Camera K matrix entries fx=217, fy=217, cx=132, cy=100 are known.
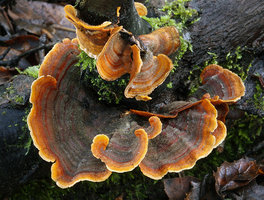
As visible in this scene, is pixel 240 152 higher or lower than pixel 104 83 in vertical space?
lower

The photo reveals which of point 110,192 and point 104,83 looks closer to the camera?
point 104,83

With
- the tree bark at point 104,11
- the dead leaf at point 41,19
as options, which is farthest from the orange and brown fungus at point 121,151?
the dead leaf at point 41,19

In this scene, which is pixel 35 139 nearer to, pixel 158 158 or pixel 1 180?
pixel 1 180

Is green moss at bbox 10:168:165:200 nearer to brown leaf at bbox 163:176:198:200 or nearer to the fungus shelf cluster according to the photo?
brown leaf at bbox 163:176:198:200

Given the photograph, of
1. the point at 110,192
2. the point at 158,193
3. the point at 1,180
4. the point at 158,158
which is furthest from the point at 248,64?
the point at 1,180

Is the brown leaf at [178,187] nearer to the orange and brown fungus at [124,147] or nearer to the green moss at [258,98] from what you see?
the orange and brown fungus at [124,147]

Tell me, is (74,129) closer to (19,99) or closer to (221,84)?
(19,99)
